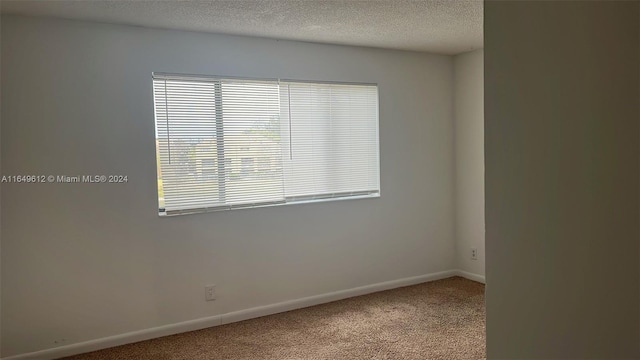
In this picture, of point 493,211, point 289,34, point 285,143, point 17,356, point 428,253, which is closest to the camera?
point 493,211

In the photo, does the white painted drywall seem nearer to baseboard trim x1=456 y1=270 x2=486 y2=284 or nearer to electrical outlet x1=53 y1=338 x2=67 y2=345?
electrical outlet x1=53 y1=338 x2=67 y2=345

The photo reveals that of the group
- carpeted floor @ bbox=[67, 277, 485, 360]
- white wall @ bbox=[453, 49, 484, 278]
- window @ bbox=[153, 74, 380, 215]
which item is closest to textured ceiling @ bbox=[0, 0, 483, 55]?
window @ bbox=[153, 74, 380, 215]

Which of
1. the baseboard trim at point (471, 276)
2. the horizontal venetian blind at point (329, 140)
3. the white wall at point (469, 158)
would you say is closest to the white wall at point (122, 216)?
the horizontal venetian blind at point (329, 140)

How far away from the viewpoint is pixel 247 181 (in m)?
3.75

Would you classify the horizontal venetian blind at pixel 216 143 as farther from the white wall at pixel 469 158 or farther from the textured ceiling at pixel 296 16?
the white wall at pixel 469 158

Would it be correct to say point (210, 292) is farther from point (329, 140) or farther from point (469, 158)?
point (469, 158)

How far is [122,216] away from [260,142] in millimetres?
1195

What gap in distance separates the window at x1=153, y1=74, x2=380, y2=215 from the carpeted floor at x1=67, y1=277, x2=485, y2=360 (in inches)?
38.1

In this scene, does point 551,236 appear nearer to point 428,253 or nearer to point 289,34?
point 289,34

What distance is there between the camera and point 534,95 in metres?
1.20

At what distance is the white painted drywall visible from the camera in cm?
102

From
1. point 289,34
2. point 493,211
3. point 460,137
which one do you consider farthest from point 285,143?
point 493,211

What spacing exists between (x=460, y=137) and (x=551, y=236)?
374cm

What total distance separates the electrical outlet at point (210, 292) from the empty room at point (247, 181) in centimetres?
2
